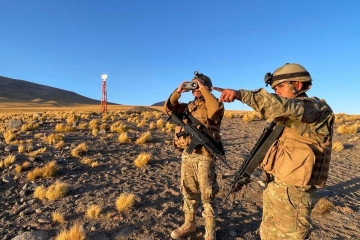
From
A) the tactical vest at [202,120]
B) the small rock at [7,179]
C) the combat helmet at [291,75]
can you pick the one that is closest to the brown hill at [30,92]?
the small rock at [7,179]

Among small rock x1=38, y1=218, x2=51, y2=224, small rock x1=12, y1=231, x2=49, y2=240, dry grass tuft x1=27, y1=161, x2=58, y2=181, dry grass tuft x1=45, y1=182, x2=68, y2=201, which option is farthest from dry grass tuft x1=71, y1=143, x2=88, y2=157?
Result: small rock x1=12, y1=231, x2=49, y2=240

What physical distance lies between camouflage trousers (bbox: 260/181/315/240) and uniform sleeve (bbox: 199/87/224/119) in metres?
1.41

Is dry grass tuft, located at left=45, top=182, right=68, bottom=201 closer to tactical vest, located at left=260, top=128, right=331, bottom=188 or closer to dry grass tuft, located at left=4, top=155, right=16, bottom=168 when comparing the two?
dry grass tuft, located at left=4, top=155, right=16, bottom=168

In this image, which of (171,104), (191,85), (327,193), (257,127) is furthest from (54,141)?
(257,127)

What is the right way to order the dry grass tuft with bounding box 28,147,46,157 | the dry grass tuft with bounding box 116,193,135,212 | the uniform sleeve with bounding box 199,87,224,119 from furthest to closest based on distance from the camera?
1. the dry grass tuft with bounding box 28,147,46,157
2. the dry grass tuft with bounding box 116,193,135,212
3. the uniform sleeve with bounding box 199,87,224,119

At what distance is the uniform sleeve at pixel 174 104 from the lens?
12.4 feet

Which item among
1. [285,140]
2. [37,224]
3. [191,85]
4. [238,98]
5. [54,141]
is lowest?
[37,224]

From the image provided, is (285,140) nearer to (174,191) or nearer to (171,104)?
(171,104)

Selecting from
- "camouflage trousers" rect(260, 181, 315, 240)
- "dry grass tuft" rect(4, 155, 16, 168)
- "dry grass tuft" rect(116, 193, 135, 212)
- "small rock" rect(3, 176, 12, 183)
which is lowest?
"small rock" rect(3, 176, 12, 183)

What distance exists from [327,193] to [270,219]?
4239 mm

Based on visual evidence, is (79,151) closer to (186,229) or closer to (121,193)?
(121,193)

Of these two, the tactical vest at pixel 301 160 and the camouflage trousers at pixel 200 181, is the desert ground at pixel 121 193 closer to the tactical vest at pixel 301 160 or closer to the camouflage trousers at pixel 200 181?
the camouflage trousers at pixel 200 181

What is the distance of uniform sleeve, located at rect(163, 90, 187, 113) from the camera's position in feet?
12.4

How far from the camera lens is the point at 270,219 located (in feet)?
7.82
